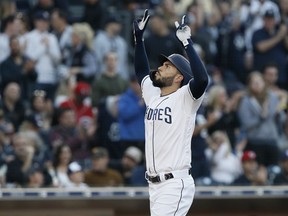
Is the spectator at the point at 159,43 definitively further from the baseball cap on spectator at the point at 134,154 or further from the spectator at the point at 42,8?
the baseball cap on spectator at the point at 134,154

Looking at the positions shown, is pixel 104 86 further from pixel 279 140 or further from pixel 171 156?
pixel 171 156

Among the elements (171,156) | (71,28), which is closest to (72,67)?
(71,28)

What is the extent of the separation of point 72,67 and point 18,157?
2.16 m

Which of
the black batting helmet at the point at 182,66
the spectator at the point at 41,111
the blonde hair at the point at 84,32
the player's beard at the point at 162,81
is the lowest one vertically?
the spectator at the point at 41,111

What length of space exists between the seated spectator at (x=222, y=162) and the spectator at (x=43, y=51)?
7.05ft

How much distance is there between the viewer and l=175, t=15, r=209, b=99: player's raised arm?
7039 millimetres

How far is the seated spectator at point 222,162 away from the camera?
11422mm

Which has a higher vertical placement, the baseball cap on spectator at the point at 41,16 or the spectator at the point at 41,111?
the baseball cap on spectator at the point at 41,16

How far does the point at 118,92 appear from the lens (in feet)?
40.2

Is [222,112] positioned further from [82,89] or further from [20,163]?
[20,163]

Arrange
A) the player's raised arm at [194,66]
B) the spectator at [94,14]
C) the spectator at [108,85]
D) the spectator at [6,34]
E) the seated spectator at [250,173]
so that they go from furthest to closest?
the spectator at [94,14], the spectator at [6,34], the spectator at [108,85], the seated spectator at [250,173], the player's raised arm at [194,66]

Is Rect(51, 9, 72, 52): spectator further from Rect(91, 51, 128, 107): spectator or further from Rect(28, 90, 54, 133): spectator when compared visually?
Rect(28, 90, 54, 133): spectator

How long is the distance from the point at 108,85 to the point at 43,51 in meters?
0.97

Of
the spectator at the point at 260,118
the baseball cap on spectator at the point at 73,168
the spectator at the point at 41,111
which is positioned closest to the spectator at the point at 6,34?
the spectator at the point at 41,111
